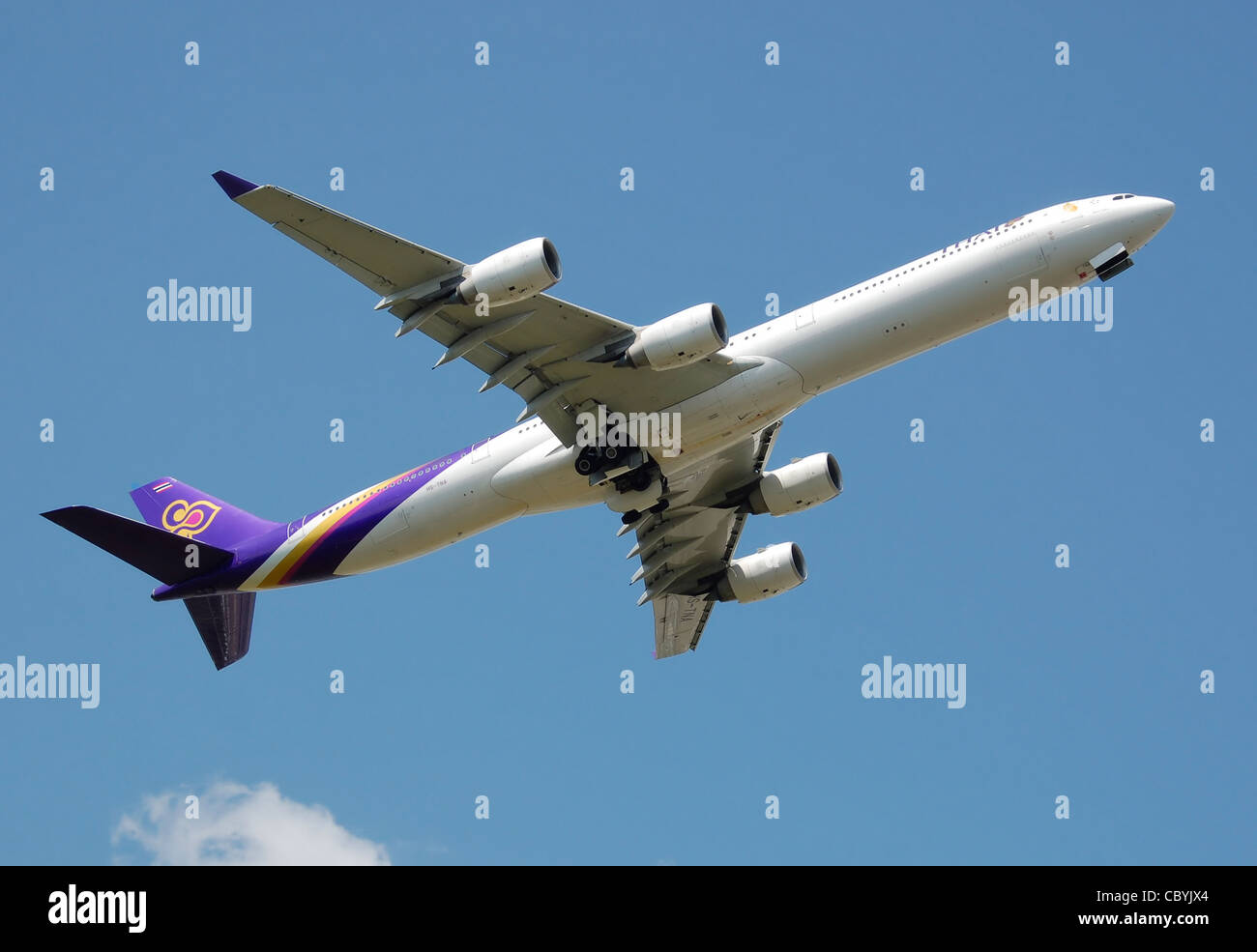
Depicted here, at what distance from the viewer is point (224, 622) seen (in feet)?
153

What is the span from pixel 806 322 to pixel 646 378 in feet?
15.9

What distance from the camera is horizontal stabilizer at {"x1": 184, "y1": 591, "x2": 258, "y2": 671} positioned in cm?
4628

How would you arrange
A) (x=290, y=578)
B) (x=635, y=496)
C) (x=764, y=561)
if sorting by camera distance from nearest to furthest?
(x=635, y=496) → (x=290, y=578) → (x=764, y=561)

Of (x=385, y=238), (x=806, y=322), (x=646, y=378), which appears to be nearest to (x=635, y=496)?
(x=646, y=378)

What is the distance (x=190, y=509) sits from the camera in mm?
47438

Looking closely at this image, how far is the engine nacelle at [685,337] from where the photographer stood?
37625 millimetres

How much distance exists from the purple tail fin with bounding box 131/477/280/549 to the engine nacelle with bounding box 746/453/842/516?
54.4ft

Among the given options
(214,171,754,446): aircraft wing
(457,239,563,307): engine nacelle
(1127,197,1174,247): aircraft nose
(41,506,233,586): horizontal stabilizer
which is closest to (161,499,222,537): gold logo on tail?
(41,506,233,586): horizontal stabilizer

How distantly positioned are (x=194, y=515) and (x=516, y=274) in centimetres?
1803

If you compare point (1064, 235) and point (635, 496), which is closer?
point (1064, 235)

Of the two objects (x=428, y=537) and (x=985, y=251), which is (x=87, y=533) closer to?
(x=428, y=537)

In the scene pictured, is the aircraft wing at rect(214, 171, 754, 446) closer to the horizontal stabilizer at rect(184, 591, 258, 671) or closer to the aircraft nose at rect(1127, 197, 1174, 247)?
the aircraft nose at rect(1127, 197, 1174, 247)

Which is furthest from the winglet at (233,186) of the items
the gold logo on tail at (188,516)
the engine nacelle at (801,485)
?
the engine nacelle at (801,485)

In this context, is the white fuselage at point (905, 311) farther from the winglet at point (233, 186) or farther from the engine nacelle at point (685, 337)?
the winglet at point (233, 186)
